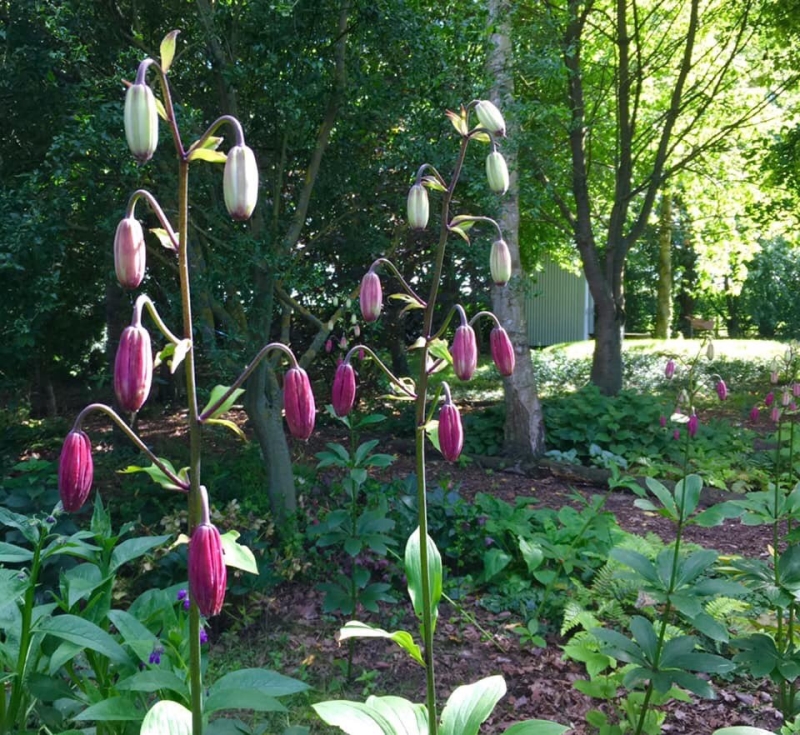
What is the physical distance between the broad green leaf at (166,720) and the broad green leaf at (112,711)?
0.66 ft

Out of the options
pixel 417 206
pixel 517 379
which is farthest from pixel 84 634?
pixel 517 379

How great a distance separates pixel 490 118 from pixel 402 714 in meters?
1.57

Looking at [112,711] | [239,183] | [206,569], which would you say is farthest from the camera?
[112,711]

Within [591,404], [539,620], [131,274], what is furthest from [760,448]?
[131,274]

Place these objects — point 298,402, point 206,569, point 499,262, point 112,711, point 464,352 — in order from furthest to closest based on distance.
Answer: point 499,262
point 464,352
point 112,711
point 298,402
point 206,569

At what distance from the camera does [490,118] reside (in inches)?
74.5

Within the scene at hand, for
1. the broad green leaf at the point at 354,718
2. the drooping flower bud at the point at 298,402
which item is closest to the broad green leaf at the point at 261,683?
the broad green leaf at the point at 354,718

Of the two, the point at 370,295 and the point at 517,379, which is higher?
the point at 370,295

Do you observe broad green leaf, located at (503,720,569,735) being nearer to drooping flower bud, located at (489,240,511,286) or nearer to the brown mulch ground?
the brown mulch ground

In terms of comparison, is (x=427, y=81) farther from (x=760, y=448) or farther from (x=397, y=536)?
(x=760, y=448)

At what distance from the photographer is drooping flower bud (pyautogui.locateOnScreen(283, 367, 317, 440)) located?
1536 mm

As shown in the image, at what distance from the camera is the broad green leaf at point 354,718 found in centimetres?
167

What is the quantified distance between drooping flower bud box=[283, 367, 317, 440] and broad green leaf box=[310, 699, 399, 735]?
2.16 ft

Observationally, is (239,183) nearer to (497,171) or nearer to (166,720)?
(497,171)
